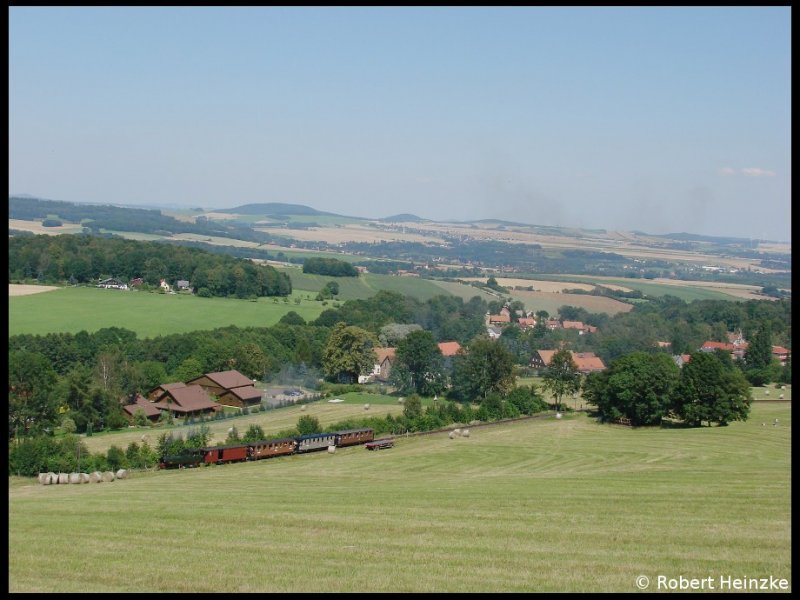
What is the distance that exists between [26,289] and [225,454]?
64.7 m

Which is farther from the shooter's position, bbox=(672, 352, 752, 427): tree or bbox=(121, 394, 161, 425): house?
bbox=(121, 394, 161, 425): house

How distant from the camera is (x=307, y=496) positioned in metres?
25.7

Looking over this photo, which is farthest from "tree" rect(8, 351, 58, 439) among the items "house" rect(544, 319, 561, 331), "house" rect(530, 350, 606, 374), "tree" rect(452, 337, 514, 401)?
"house" rect(544, 319, 561, 331)

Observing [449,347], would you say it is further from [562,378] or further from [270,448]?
[270,448]

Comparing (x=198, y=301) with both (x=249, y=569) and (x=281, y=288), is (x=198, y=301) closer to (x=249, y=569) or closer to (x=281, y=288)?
(x=281, y=288)

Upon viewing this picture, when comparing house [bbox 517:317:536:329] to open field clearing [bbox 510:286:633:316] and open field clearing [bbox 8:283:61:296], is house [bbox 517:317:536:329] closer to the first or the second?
open field clearing [bbox 510:286:633:316]

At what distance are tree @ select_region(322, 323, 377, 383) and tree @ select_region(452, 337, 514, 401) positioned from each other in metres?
12.1

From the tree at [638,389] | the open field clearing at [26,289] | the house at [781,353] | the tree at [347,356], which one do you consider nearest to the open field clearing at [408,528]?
the tree at [638,389]

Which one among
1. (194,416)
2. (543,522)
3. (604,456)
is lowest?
Answer: (194,416)

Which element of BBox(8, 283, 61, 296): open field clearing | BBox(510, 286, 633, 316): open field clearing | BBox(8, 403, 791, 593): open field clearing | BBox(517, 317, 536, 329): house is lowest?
BBox(517, 317, 536, 329): house

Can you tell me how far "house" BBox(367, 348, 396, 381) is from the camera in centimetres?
7656

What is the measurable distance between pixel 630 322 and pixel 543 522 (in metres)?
88.9

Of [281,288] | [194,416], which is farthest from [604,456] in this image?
[281,288]

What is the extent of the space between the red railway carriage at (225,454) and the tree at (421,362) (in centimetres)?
2786
